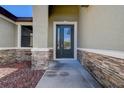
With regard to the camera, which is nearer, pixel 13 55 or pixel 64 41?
pixel 13 55

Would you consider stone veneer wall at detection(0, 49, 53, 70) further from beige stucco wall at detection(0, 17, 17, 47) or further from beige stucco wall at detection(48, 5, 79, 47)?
beige stucco wall at detection(48, 5, 79, 47)

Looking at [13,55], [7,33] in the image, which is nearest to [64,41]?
[13,55]

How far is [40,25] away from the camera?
6.77m

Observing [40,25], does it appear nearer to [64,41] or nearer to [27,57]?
[64,41]

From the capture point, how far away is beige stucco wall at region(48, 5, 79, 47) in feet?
33.1

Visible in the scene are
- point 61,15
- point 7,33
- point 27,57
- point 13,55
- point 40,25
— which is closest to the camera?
point 40,25

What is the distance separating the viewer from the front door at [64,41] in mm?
10219

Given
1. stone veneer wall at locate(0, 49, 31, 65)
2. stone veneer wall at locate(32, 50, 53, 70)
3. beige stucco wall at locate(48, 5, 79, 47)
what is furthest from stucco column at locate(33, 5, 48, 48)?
beige stucco wall at locate(48, 5, 79, 47)

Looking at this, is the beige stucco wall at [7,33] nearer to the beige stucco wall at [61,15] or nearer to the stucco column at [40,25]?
the beige stucco wall at [61,15]

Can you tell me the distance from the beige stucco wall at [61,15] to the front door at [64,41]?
1.53 ft

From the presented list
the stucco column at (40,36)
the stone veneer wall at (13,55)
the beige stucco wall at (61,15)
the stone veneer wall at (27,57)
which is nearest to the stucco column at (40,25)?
the stucco column at (40,36)

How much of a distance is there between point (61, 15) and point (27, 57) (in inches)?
142
